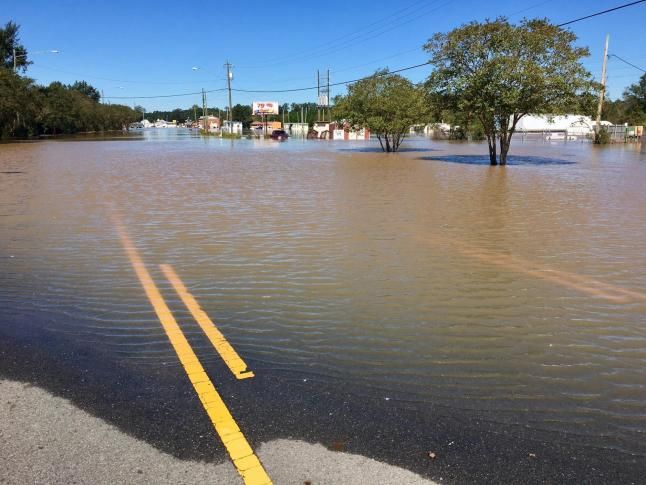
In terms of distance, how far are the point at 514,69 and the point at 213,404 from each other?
25466mm

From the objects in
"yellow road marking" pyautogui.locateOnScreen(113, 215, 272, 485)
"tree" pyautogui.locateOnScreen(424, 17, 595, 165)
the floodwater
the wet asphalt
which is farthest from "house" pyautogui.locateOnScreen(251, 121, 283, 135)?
the wet asphalt

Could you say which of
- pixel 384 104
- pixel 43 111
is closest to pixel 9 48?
pixel 43 111

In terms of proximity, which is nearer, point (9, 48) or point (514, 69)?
point (514, 69)

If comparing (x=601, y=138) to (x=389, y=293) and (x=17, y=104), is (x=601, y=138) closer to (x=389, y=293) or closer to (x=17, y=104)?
(x=389, y=293)

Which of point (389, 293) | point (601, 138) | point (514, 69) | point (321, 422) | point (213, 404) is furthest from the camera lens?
point (601, 138)

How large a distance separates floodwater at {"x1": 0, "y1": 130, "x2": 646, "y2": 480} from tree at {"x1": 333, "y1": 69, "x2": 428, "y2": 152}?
87.9 feet

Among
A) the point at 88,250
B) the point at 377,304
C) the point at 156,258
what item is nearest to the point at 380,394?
the point at 377,304

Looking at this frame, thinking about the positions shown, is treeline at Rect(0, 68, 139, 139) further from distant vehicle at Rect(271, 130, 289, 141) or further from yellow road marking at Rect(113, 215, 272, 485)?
yellow road marking at Rect(113, 215, 272, 485)

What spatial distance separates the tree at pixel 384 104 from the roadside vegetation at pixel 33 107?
40.5 m

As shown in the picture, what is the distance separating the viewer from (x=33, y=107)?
225ft

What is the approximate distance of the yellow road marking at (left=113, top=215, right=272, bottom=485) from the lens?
3.16 m

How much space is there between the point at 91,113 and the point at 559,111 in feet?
353

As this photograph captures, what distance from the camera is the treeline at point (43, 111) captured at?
62.9 metres

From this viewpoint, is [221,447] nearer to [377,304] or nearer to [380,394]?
[380,394]
